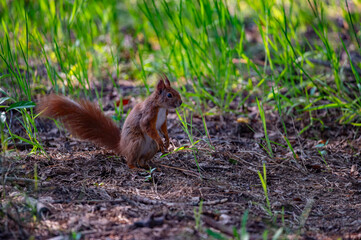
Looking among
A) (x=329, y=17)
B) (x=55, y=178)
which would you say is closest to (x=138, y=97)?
(x=55, y=178)

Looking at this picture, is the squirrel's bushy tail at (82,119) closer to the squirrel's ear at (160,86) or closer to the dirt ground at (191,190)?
the dirt ground at (191,190)

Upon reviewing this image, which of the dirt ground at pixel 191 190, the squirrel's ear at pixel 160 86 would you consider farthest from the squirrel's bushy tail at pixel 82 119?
the squirrel's ear at pixel 160 86

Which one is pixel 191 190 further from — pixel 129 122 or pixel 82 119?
pixel 82 119

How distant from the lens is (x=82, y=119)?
2908 mm

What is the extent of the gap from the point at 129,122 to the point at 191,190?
71 centimetres

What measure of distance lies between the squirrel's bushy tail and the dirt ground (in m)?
0.15

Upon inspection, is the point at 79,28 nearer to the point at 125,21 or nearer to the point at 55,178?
the point at 55,178

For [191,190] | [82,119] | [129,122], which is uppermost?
[82,119]

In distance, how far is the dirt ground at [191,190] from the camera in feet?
6.22

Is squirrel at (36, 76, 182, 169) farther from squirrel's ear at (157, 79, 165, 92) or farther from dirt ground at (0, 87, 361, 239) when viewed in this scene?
dirt ground at (0, 87, 361, 239)

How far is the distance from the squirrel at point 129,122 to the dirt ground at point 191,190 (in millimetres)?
139

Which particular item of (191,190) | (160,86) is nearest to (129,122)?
(160,86)

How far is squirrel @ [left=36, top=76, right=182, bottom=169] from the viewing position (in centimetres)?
281

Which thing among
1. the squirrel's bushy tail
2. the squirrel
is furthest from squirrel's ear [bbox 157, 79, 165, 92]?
the squirrel's bushy tail
